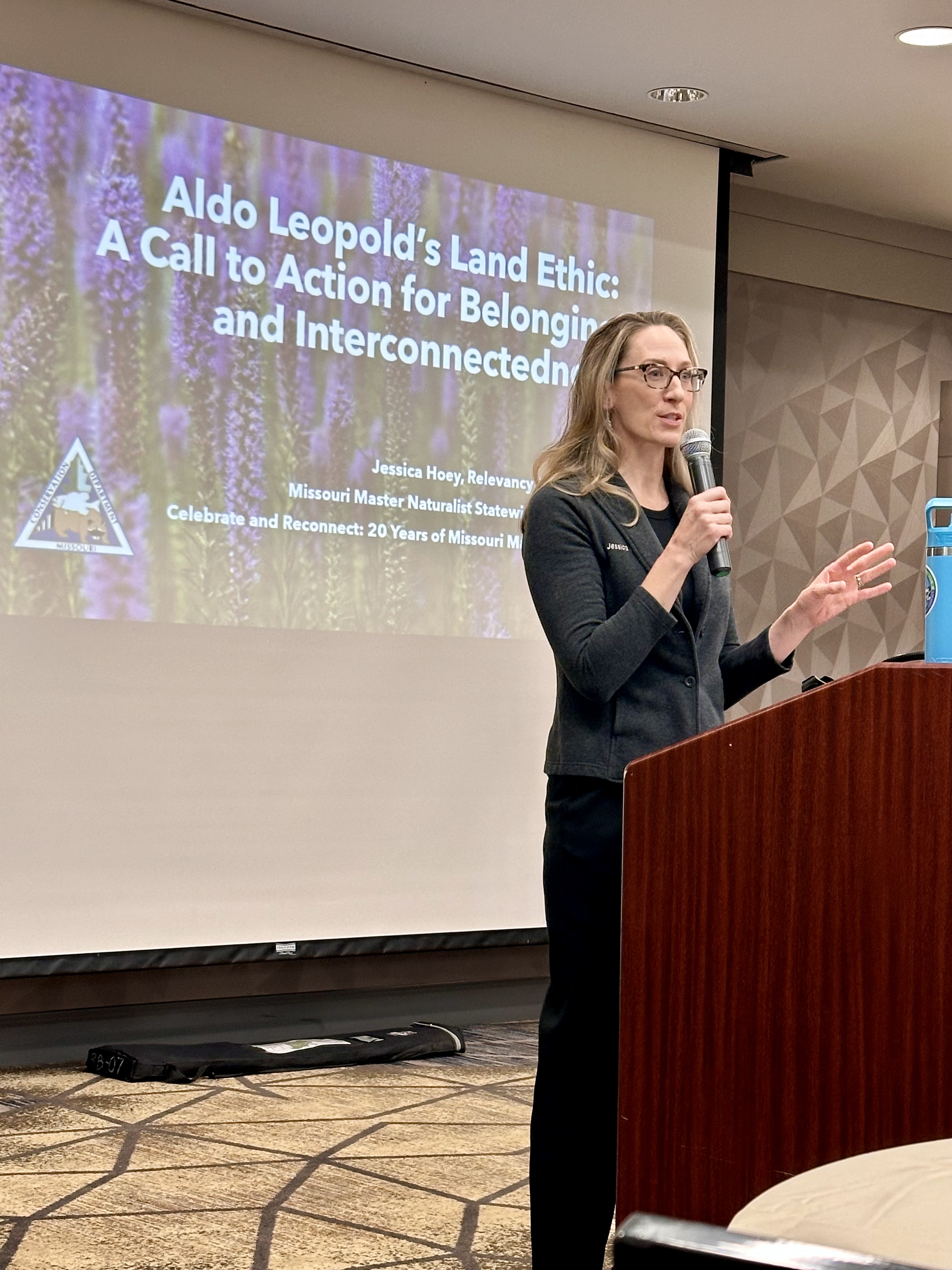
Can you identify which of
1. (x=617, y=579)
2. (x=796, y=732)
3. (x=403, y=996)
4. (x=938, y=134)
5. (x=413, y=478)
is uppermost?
Result: (x=938, y=134)

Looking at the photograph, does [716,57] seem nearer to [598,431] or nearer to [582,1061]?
[598,431]

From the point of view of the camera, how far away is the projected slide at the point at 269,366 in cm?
405

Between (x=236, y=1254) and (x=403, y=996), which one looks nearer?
(x=236, y=1254)

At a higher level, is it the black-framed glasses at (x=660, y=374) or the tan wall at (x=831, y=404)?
the tan wall at (x=831, y=404)

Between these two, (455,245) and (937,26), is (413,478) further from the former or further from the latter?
(937,26)

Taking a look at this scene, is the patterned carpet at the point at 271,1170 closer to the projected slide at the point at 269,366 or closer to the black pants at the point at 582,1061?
the black pants at the point at 582,1061

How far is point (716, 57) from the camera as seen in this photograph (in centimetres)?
457

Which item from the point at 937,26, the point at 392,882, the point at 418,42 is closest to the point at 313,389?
the point at 418,42

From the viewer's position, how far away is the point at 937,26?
4.29 m

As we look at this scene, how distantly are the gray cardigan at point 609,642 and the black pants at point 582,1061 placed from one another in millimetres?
71

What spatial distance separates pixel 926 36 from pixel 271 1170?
3.53 m

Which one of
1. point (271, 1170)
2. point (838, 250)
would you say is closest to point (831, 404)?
point (838, 250)

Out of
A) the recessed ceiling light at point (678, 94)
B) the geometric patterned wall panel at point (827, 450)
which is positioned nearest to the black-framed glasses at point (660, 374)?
the recessed ceiling light at point (678, 94)

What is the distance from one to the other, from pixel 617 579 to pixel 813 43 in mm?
3029
